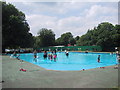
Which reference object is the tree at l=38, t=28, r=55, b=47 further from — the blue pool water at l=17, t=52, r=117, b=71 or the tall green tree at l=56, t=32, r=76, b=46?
the blue pool water at l=17, t=52, r=117, b=71

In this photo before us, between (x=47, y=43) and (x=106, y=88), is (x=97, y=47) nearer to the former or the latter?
(x=47, y=43)

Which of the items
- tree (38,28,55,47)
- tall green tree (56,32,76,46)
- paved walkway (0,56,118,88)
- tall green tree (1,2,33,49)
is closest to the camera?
paved walkway (0,56,118,88)

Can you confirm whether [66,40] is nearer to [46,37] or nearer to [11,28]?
[46,37]

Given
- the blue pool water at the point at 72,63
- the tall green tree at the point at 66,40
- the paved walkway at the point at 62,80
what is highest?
the tall green tree at the point at 66,40

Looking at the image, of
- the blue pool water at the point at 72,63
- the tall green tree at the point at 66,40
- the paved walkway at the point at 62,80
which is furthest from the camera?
the tall green tree at the point at 66,40

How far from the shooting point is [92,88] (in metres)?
5.66

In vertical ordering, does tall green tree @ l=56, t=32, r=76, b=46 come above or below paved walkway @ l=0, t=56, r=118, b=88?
above

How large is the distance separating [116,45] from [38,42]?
51944 millimetres

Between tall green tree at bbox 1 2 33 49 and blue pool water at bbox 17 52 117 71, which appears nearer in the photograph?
blue pool water at bbox 17 52 117 71

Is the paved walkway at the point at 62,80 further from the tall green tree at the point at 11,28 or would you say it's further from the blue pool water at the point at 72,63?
the tall green tree at the point at 11,28

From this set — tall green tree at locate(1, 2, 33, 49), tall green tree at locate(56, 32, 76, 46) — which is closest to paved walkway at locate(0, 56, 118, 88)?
tall green tree at locate(1, 2, 33, 49)

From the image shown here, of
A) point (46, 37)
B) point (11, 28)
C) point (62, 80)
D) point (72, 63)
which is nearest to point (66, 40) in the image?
point (46, 37)

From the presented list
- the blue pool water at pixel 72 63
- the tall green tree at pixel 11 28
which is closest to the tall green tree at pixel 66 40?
the tall green tree at pixel 11 28

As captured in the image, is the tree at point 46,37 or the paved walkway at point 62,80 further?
the tree at point 46,37
